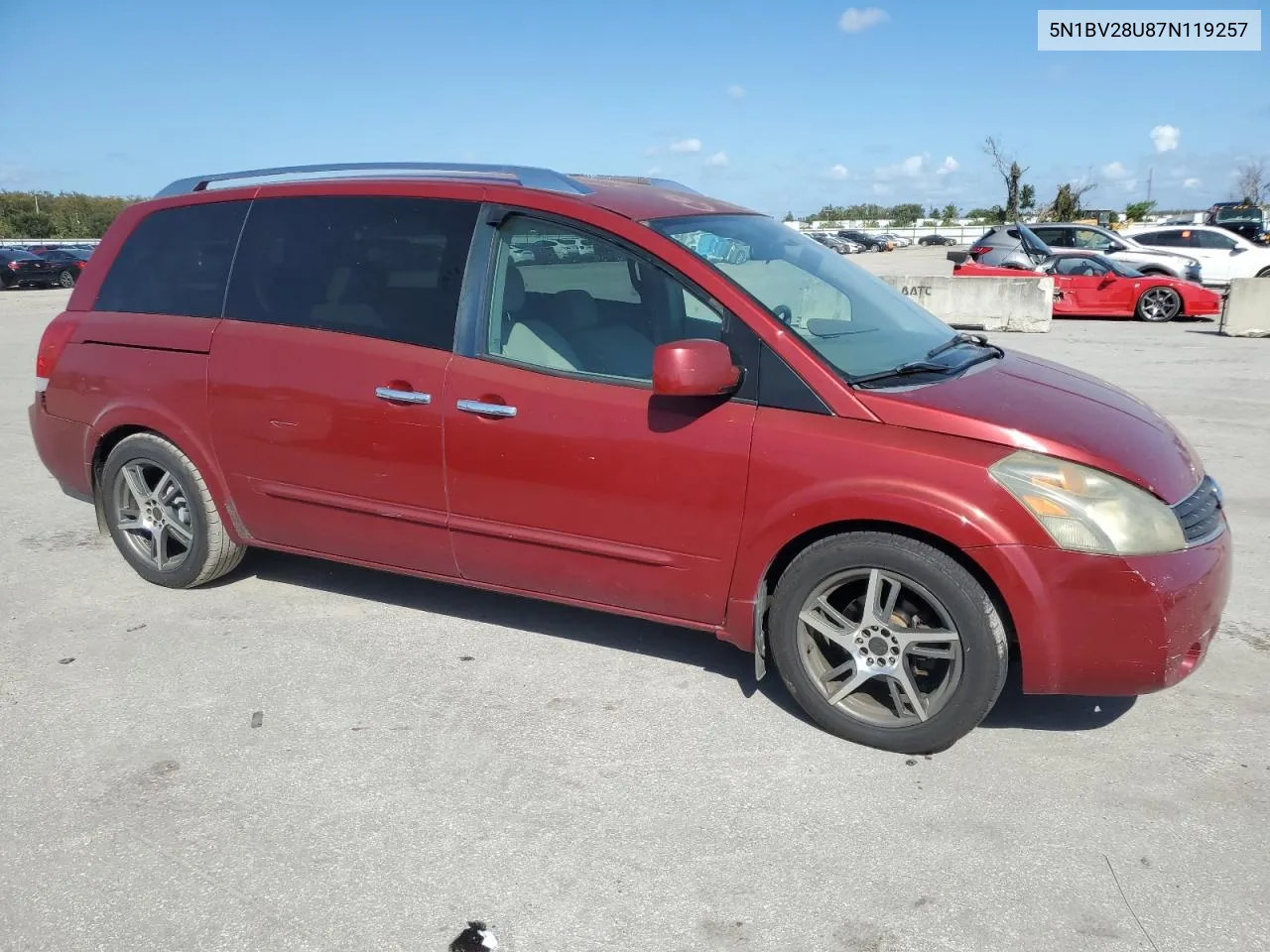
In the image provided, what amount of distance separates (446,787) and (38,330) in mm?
19798

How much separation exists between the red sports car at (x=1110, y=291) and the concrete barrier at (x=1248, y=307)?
6.84 feet

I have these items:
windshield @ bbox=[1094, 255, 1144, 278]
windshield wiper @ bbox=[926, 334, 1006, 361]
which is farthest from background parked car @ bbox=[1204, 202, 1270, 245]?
windshield wiper @ bbox=[926, 334, 1006, 361]

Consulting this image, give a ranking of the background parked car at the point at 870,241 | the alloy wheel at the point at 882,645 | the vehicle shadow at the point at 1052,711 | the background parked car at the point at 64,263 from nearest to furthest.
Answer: the alloy wheel at the point at 882,645
the vehicle shadow at the point at 1052,711
the background parked car at the point at 64,263
the background parked car at the point at 870,241

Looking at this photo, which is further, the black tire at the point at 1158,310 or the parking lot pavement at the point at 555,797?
the black tire at the point at 1158,310

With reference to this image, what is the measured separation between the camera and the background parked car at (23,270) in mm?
33531

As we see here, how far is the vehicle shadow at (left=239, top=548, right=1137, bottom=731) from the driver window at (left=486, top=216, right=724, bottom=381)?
125 cm

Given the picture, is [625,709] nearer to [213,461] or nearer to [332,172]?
[213,461]

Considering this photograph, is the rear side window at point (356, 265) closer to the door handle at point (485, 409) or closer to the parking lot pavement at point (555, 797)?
the door handle at point (485, 409)

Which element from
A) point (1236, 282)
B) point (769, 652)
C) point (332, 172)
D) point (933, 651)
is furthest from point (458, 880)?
point (1236, 282)

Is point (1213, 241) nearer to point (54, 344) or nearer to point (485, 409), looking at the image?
point (485, 409)

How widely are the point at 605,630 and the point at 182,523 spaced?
208 centimetres

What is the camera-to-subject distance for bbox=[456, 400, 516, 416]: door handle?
386 cm

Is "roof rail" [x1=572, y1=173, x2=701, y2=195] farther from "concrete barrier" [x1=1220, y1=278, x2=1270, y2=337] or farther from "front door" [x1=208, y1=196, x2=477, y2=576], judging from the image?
"concrete barrier" [x1=1220, y1=278, x2=1270, y2=337]

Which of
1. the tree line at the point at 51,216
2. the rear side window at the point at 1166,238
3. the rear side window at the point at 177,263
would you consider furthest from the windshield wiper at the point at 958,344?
the tree line at the point at 51,216
